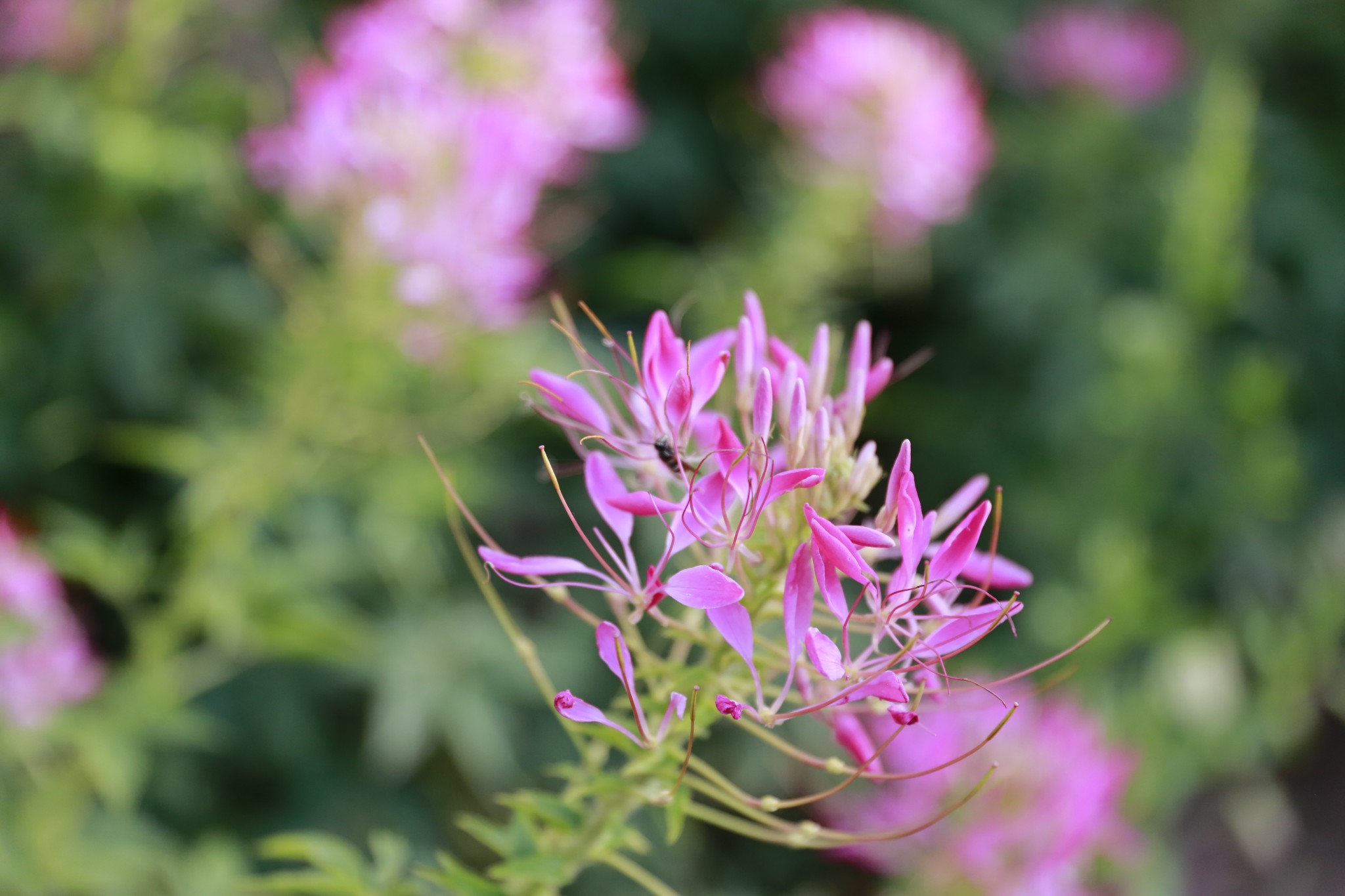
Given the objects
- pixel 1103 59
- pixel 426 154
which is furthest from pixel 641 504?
pixel 1103 59

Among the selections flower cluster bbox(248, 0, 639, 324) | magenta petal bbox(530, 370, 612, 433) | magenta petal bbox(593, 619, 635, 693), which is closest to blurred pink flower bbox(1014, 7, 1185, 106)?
flower cluster bbox(248, 0, 639, 324)

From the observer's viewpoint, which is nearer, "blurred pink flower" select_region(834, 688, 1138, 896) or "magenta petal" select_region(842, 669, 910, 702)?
"magenta petal" select_region(842, 669, 910, 702)

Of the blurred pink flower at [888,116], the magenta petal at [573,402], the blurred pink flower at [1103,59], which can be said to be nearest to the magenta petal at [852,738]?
the magenta petal at [573,402]

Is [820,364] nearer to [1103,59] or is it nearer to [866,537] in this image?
[866,537]

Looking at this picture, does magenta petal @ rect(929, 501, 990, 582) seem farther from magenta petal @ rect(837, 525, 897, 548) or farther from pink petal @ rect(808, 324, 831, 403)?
pink petal @ rect(808, 324, 831, 403)

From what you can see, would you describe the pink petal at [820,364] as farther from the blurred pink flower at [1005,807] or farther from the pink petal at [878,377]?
the blurred pink flower at [1005,807]

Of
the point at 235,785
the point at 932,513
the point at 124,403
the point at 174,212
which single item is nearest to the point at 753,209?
the point at 174,212

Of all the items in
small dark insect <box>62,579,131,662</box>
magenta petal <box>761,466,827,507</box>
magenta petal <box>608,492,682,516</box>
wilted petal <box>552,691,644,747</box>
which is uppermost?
magenta petal <box>761,466,827,507</box>
